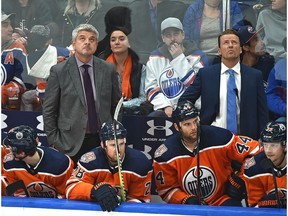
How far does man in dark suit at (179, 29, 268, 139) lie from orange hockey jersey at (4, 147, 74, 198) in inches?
31.0

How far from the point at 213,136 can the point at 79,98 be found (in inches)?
A: 31.2

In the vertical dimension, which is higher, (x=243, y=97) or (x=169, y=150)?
(x=243, y=97)

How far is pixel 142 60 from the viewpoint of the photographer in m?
5.14

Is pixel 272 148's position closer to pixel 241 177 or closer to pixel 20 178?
pixel 241 177

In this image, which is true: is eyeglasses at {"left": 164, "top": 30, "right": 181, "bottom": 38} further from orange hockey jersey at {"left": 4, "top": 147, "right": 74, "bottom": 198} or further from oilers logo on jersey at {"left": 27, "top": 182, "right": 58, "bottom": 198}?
Result: oilers logo on jersey at {"left": 27, "top": 182, "right": 58, "bottom": 198}

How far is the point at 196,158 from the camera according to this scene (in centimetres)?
474

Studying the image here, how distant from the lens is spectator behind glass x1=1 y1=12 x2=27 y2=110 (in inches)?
195

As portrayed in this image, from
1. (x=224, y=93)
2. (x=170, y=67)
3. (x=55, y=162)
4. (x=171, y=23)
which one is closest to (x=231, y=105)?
(x=224, y=93)

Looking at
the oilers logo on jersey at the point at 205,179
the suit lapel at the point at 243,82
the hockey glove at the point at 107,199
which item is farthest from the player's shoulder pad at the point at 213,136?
the hockey glove at the point at 107,199

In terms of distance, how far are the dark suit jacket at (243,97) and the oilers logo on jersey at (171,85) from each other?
0.57 ft

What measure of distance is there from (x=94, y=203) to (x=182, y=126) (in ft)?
2.80

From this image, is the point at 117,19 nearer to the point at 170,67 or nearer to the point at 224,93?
the point at 170,67

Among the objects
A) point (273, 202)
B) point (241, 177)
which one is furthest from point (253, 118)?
point (273, 202)

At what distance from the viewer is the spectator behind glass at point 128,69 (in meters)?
5.15
